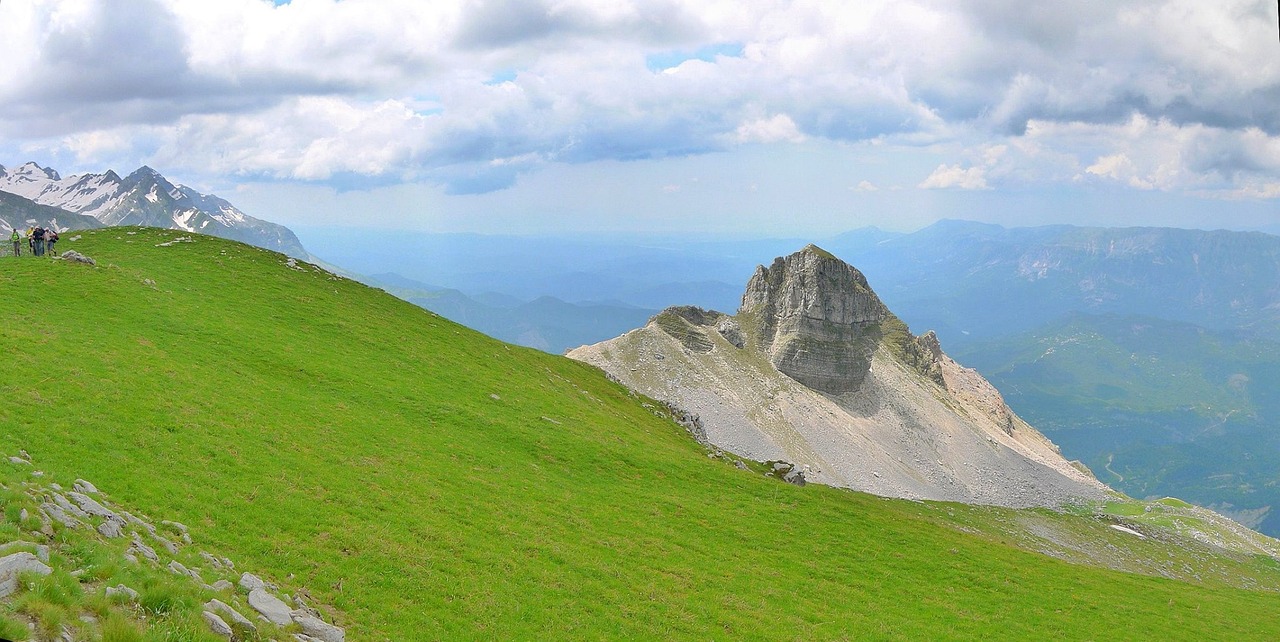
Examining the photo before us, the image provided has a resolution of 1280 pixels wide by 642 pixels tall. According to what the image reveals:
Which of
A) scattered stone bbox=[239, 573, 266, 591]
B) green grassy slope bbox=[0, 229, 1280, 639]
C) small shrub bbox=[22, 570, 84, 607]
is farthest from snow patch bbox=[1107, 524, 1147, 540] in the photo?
small shrub bbox=[22, 570, 84, 607]

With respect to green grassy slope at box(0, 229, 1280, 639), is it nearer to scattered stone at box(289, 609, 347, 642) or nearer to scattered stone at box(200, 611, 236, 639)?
scattered stone at box(289, 609, 347, 642)

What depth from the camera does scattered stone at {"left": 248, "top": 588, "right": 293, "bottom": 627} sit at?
52.4 feet

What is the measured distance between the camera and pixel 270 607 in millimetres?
16438

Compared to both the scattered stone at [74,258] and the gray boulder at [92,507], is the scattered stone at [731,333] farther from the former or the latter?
the gray boulder at [92,507]

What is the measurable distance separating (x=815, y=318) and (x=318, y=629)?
420 feet

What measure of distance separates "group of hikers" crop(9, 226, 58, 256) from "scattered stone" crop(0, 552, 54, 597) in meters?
46.9

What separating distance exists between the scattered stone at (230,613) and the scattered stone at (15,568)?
3058 millimetres

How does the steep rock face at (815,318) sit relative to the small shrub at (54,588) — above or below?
above

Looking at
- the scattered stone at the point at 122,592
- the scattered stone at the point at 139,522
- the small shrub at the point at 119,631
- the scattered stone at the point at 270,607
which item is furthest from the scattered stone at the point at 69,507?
the small shrub at the point at 119,631

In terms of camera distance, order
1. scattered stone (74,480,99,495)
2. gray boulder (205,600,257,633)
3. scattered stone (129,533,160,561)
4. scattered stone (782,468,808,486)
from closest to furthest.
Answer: gray boulder (205,600,257,633) → scattered stone (129,533,160,561) → scattered stone (74,480,99,495) → scattered stone (782,468,808,486)

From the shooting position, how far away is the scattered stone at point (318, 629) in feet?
53.7

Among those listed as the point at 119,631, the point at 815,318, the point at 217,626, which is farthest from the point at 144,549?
the point at 815,318

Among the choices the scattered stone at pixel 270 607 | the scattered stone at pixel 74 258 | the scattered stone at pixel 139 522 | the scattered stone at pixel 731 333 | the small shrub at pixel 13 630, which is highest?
the scattered stone at pixel 731 333

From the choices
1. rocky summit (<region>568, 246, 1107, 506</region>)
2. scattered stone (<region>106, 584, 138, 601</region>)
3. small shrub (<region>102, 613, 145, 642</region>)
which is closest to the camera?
small shrub (<region>102, 613, 145, 642</region>)
